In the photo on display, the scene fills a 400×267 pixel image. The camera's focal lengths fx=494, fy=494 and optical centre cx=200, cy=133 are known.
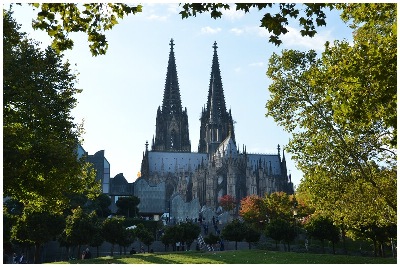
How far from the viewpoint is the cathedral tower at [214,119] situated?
363ft

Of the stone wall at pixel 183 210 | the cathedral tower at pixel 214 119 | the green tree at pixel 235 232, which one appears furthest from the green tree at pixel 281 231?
the cathedral tower at pixel 214 119

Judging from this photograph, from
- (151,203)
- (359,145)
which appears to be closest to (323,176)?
(359,145)

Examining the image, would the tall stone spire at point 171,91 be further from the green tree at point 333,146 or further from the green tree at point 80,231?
the green tree at point 333,146

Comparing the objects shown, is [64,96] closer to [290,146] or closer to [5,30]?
[5,30]

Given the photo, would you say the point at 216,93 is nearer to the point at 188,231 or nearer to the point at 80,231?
the point at 188,231

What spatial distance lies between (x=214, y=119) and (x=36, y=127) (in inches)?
3647

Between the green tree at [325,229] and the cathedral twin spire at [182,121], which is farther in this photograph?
the cathedral twin spire at [182,121]

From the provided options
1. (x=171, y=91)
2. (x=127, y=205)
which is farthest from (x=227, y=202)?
(x=171, y=91)

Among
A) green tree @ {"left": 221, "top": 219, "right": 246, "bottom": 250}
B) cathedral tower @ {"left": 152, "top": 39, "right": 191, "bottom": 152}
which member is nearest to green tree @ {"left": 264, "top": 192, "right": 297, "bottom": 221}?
green tree @ {"left": 221, "top": 219, "right": 246, "bottom": 250}

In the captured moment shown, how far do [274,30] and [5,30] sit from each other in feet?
27.4

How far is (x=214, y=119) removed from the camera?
366 ft

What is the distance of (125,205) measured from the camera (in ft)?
201

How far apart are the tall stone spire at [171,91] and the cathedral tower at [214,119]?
22.3ft

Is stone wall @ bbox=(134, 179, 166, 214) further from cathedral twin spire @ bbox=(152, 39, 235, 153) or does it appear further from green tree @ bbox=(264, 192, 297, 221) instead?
cathedral twin spire @ bbox=(152, 39, 235, 153)
